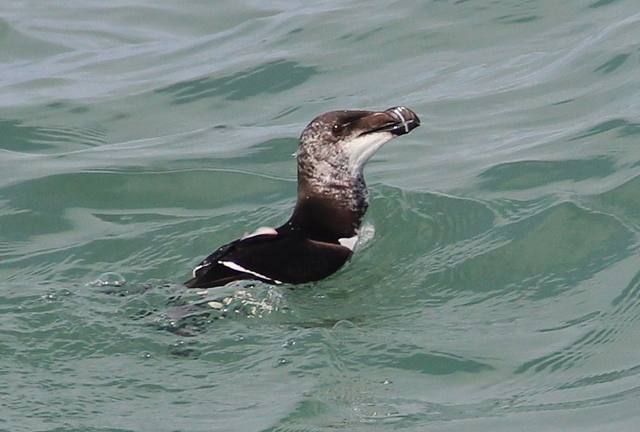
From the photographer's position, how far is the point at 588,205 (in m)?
8.19

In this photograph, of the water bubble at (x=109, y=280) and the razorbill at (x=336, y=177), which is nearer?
the water bubble at (x=109, y=280)

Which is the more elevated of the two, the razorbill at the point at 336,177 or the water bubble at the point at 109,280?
the razorbill at the point at 336,177

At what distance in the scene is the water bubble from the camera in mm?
7273

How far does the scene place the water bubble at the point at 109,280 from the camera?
7273 millimetres

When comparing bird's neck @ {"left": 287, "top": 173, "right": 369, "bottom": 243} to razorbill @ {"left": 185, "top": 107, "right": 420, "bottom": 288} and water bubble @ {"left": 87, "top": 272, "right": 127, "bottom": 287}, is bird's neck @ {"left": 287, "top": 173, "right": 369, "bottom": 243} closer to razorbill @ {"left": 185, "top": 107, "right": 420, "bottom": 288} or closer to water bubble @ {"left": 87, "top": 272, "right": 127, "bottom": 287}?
razorbill @ {"left": 185, "top": 107, "right": 420, "bottom": 288}

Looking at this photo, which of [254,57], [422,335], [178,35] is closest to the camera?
[422,335]

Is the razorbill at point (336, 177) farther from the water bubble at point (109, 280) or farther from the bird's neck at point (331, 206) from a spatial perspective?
the water bubble at point (109, 280)

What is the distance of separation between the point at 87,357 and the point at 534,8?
27.3 feet

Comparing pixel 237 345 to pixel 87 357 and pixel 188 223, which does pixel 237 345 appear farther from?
pixel 188 223

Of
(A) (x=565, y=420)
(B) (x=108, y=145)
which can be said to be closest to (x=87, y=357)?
(A) (x=565, y=420)

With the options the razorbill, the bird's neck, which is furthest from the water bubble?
the bird's neck

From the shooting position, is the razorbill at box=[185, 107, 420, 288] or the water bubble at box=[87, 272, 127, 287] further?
the razorbill at box=[185, 107, 420, 288]

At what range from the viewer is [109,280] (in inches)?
297

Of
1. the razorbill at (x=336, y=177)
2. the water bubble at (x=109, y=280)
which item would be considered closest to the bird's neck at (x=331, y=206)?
the razorbill at (x=336, y=177)
